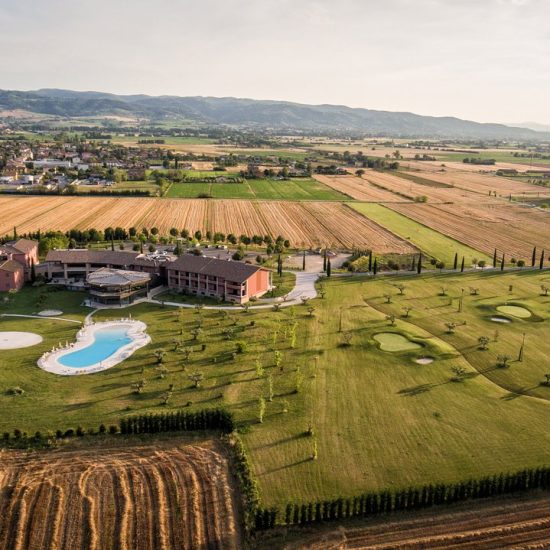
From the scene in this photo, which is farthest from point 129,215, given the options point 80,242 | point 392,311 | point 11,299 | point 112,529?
point 112,529

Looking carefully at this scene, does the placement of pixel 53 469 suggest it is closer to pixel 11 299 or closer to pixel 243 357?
pixel 243 357

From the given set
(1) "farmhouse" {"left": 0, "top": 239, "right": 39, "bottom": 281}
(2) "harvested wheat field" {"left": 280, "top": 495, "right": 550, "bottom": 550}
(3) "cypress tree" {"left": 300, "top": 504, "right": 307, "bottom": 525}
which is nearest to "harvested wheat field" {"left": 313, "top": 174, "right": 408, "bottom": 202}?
(1) "farmhouse" {"left": 0, "top": 239, "right": 39, "bottom": 281}

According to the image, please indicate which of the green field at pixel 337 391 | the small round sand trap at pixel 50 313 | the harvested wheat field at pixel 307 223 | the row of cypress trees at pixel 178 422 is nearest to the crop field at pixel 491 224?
the harvested wheat field at pixel 307 223

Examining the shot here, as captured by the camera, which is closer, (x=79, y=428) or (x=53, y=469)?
(x=53, y=469)

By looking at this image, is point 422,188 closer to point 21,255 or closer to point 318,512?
point 21,255

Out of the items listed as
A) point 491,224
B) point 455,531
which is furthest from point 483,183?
point 455,531

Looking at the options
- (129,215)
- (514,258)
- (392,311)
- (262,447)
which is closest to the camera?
(262,447)

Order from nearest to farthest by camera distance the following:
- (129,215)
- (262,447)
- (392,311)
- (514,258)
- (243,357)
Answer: (262,447) → (243,357) → (392,311) → (514,258) → (129,215)
